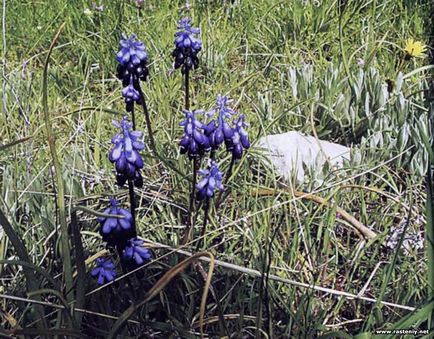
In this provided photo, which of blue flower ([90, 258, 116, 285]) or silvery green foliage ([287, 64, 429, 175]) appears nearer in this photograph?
blue flower ([90, 258, 116, 285])

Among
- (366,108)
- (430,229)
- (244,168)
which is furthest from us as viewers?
(366,108)

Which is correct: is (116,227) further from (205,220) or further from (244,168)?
(244,168)

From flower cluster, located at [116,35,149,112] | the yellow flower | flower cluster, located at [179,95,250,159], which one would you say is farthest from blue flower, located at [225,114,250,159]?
the yellow flower

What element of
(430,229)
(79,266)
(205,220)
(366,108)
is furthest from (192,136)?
Answer: (366,108)

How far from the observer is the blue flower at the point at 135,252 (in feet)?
5.24

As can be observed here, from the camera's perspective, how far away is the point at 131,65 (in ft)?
5.99

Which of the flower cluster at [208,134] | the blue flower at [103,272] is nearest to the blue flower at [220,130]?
the flower cluster at [208,134]

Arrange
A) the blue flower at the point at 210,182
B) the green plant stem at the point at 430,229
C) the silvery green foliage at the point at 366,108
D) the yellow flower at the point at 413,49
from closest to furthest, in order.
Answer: the green plant stem at the point at 430,229 → the blue flower at the point at 210,182 → the silvery green foliage at the point at 366,108 → the yellow flower at the point at 413,49

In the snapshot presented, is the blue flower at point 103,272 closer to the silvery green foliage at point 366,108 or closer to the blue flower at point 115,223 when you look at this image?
the blue flower at point 115,223

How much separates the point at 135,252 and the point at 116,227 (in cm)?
9

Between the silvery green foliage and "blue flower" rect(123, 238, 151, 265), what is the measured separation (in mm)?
908

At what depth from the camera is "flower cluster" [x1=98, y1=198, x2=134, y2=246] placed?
1.54 metres

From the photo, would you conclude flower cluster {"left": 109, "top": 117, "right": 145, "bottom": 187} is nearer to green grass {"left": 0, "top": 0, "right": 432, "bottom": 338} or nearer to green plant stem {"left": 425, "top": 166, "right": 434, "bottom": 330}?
green grass {"left": 0, "top": 0, "right": 432, "bottom": 338}

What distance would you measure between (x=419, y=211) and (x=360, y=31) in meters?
1.15
